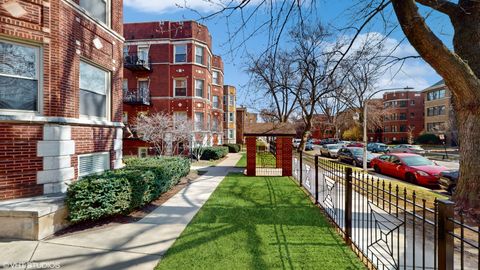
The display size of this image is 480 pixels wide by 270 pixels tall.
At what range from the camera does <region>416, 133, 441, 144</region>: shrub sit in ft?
154

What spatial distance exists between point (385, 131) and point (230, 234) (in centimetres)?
6848

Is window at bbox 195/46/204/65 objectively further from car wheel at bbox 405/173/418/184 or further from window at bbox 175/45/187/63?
car wheel at bbox 405/173/418/184

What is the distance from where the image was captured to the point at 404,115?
5806 cm

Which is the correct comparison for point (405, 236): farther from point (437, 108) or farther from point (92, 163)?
point (437, 108)

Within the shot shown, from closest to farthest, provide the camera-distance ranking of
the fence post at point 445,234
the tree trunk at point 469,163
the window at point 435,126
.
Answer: the fence post at point 445,234, the tree trunk at point 469,163, the window at point 435,126

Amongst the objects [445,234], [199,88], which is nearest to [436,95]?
[199,88]

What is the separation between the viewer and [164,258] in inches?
153

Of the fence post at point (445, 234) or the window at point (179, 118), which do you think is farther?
the window at point (179, 118)

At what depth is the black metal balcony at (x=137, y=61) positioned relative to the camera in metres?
22.5

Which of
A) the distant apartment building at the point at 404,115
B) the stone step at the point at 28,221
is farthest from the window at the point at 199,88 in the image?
the distant apartment building at the point at 404,115

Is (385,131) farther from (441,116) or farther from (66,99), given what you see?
(66,99)

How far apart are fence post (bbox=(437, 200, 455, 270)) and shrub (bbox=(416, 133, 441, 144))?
57.3 metres

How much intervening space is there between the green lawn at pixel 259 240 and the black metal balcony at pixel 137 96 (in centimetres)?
1842

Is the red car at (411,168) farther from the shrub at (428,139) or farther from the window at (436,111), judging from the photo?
the shrub at (428,139)
